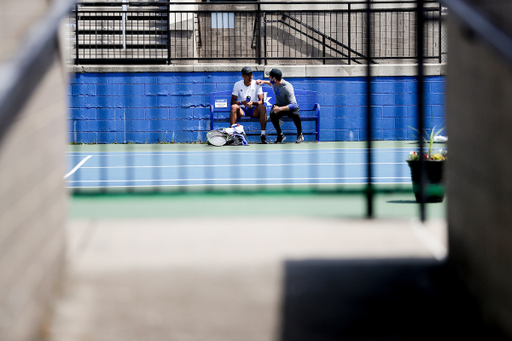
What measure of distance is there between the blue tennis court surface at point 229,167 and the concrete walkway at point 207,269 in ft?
12.2

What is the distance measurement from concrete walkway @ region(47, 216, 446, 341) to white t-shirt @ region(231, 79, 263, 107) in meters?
10.8

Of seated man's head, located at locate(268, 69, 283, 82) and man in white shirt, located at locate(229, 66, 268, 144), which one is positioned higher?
seated man's head, located at locate(268, 69, 283, 82)

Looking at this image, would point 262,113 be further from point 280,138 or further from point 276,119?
point 280,138

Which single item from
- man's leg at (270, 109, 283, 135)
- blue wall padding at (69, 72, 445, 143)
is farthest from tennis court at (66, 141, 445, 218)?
man's leg at (270, 109, 283, 135)

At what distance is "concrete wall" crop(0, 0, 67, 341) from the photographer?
81.2 inches

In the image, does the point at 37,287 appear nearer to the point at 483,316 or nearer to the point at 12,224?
the point at 12,224

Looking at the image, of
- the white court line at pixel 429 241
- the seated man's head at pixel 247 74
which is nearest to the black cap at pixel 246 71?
the seated man's head at pixel 247 74

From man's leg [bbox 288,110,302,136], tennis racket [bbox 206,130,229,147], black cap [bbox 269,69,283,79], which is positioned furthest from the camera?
man's leg [bbox 288,110,302,136]

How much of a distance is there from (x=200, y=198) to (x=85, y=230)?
226 cm

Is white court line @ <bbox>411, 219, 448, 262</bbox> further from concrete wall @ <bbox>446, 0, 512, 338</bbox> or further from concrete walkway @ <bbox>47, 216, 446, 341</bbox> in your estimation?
concrete wall @ <bbox>446, 0, 512, 338</bbox>

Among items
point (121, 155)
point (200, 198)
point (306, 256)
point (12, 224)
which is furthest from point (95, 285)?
point (121, 155)

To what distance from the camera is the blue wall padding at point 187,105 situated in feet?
50.7

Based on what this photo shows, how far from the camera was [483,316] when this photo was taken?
258cm

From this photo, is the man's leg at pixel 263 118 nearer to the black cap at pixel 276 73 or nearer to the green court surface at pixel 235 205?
the black cap at pixel 276 73
